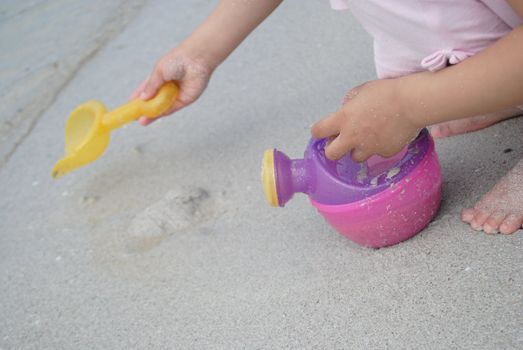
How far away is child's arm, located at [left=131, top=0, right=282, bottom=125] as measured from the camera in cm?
119

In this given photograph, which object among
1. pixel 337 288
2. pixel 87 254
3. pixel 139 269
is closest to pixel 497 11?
pixel 337 288

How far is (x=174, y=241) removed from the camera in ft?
3.74

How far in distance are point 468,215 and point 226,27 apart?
56 cm

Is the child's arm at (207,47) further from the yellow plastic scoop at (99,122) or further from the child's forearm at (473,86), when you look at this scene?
the child's forearm at (473,86)

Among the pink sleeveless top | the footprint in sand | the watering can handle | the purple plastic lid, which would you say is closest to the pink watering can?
A: the purple plastic lid

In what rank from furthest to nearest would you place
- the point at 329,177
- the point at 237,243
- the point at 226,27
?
the point at 226,27 → the point at 237,243 → the point at 329,177

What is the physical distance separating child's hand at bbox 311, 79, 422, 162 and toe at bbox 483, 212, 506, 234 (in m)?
0.17

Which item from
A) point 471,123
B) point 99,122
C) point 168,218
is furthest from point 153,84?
point 471,123

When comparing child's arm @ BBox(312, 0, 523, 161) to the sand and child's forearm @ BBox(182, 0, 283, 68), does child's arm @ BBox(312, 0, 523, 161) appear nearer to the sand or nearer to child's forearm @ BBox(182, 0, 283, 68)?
the sand

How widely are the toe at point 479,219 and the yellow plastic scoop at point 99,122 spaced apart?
612mm

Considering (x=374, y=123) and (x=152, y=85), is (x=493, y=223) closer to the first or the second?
(x=374, y=123)

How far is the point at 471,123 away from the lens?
3.68 feet

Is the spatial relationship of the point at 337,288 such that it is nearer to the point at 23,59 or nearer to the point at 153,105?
the point at 153,105

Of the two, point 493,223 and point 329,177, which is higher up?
point 329,177
